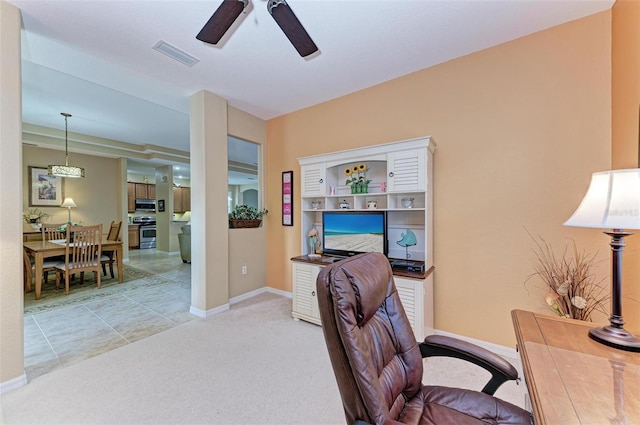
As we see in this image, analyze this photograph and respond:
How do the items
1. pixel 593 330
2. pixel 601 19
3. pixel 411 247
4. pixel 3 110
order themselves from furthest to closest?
pixel 411 247 < pixel 601 19 < pixel 3 110 < pixel 593 330

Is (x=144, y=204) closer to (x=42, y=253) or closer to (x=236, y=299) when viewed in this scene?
(x=42, y=253)

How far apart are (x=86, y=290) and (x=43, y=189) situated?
311 cm

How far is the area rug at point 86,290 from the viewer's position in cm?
349

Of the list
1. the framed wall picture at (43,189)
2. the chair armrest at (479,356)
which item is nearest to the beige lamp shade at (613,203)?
the chair armrest at (479,356)

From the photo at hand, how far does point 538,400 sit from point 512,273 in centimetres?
182

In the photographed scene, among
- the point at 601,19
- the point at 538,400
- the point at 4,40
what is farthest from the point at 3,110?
the point at 601,19

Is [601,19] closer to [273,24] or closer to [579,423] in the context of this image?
[273,24]

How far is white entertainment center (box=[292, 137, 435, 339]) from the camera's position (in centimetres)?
239

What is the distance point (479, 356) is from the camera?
45.8 inches

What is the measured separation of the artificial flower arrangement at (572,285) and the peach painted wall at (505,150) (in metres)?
0.09

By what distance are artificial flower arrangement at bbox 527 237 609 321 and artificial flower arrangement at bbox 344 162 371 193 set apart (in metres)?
1.68

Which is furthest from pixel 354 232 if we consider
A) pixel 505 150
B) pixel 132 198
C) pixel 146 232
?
pixel 132 198

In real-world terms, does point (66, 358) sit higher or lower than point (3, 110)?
lower

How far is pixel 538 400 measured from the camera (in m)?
0.79
